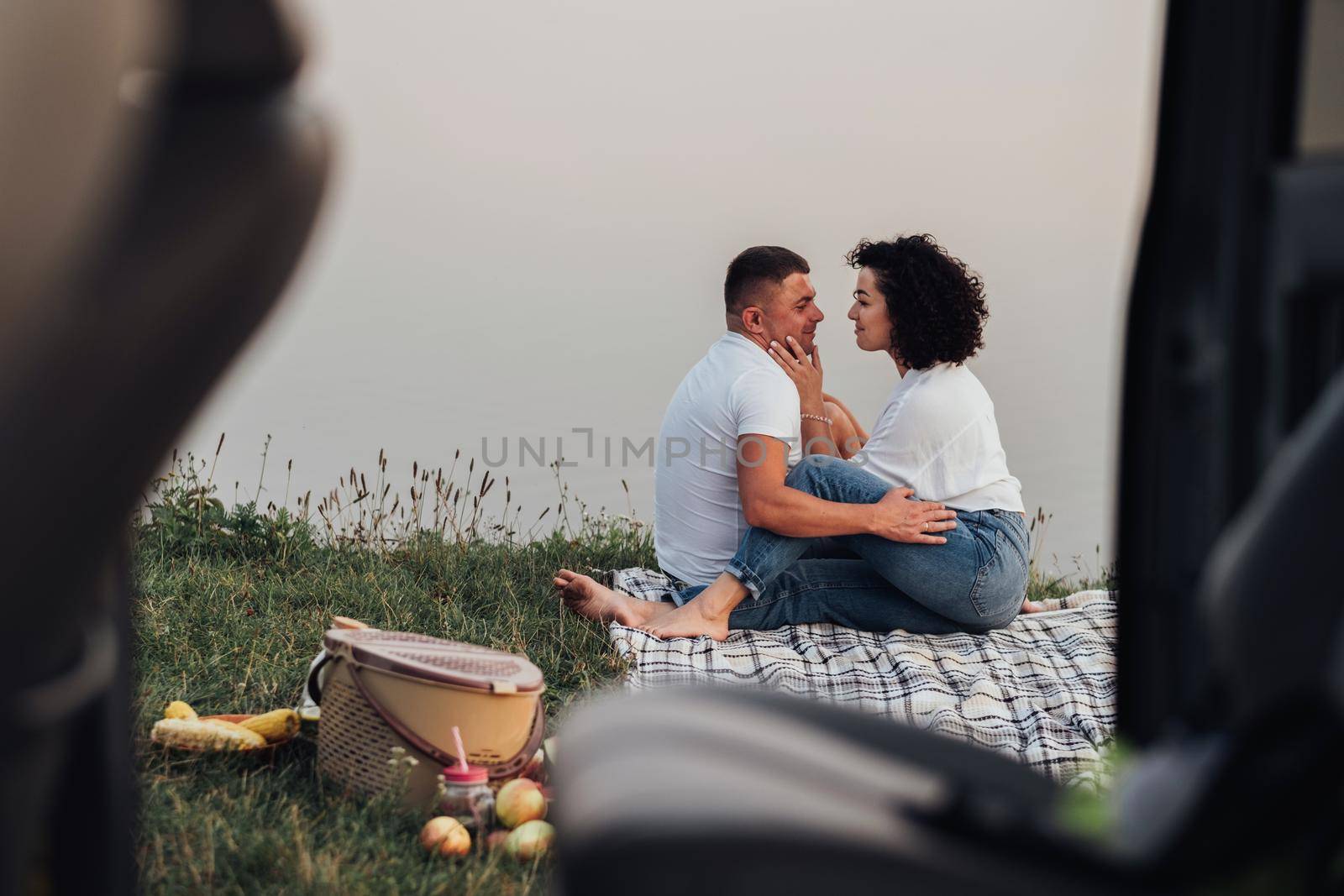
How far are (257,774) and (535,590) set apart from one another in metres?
1.88

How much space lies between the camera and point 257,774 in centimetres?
268

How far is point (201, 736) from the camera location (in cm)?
272

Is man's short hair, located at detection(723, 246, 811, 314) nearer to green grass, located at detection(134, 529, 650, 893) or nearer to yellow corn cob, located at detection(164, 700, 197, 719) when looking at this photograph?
green grass, located at detection(134, 529, 650, 893)

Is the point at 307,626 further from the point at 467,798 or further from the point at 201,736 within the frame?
the point at 467,798

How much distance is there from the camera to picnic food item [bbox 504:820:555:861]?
2424 millimetres

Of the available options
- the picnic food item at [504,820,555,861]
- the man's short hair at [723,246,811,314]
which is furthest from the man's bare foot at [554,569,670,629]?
the picnic food item at [504,820,555,861]

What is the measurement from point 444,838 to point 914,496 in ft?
8.01

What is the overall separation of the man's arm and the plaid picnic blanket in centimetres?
41

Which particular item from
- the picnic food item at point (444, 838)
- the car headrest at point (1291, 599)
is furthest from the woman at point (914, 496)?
the car headrest at point (1291, 599)

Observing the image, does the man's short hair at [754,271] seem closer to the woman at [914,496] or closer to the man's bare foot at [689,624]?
the woman at [914,496]

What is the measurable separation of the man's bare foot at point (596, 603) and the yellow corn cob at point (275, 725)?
4.81 feet

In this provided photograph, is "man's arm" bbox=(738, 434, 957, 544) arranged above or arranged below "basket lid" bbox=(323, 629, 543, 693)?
above

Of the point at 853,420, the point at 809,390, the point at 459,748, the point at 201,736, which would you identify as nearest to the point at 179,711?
the point at 201,736

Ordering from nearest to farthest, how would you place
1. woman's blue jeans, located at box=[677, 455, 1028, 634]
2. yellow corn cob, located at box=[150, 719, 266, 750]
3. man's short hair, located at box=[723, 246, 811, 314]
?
yellow corn cob, located at box=[150, 719, 266, 750]
woman's blue jeans, located at box=[677, 455, 1028, 634]
man's short hair, located at box=[723, 246, 811, 314]
